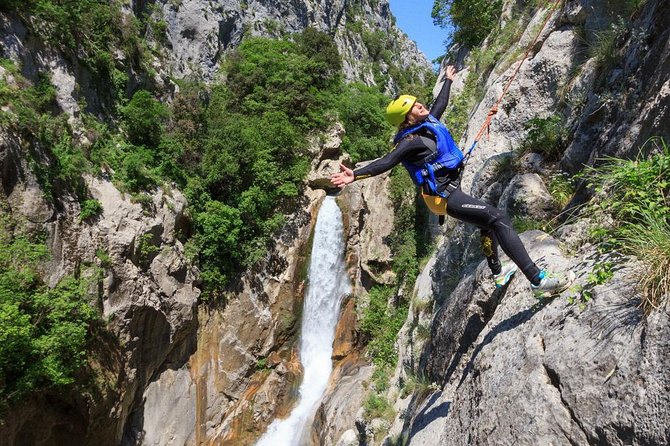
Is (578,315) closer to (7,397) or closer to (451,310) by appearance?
(451,310)

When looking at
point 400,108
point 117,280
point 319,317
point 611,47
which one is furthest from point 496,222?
point 319,317

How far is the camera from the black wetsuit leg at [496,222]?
3.50 metres

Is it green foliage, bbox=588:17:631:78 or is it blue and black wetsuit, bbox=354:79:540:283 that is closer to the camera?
blue and black wetsuit, bbox=354:79:540:283

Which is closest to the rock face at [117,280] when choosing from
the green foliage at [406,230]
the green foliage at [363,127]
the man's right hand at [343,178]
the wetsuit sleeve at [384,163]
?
the green foliage at [406,230]

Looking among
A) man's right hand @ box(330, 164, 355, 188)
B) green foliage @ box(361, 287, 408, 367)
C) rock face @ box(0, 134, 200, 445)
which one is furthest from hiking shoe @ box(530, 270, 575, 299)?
rock face @ box(0, 134, 200, 445)

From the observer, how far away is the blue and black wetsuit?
140 inches

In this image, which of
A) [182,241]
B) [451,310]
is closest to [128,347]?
[182,241]

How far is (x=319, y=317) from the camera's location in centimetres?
1612

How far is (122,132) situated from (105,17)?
4260 mm

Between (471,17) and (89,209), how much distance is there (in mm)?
14711

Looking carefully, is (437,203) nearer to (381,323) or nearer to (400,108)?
(400,108)

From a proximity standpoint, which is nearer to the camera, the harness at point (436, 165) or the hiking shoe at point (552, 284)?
the hiking shoe at point (552, 284)

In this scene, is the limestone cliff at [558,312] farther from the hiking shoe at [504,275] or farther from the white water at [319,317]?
the white water at [319,317]

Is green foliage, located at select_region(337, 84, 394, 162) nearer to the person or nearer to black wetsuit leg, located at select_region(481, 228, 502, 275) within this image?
the person
